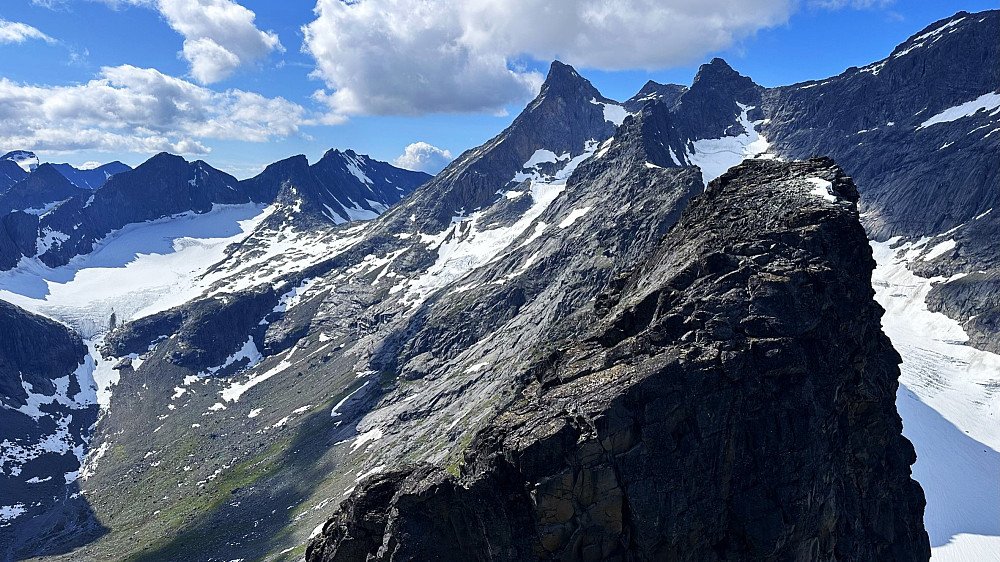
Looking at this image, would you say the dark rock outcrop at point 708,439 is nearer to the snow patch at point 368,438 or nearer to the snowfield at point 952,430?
the snowfield at point 952,430

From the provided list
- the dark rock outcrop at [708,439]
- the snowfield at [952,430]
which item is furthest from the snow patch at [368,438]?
the dark rock outcrop at [708,439]

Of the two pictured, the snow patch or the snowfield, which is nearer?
the snowfield

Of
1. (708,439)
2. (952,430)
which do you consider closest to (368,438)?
(952,430)

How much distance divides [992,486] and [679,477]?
441 ft

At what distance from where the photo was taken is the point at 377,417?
606 ft

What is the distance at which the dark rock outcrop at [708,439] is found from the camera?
1193 inches

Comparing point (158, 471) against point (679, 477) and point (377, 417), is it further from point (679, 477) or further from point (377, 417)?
point (679, 477)

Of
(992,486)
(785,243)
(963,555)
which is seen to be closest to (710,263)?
(785,243)

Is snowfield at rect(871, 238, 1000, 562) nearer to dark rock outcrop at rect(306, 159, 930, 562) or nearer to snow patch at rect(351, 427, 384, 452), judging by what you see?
dark rock outcrop at rect(306, 159, 930, 562)

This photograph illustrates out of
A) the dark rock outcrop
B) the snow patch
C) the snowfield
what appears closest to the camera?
the dark rock outcrop

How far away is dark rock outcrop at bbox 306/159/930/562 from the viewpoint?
30.3 metres

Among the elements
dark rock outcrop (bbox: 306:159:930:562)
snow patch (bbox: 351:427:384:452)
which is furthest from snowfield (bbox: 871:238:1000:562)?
snow patch (bbox: 351:427:384:452)

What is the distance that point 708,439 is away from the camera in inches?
1267

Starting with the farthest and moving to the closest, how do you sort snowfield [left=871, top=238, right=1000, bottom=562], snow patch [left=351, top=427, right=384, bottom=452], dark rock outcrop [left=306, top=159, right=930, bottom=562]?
snow patch [left=351, top=427, right=384, bottom=452] < snowfield [left=871, top=238, right=1000, bottom=562] < dark rock outcrop [left=306, top=159, right=930, bottom=562]
